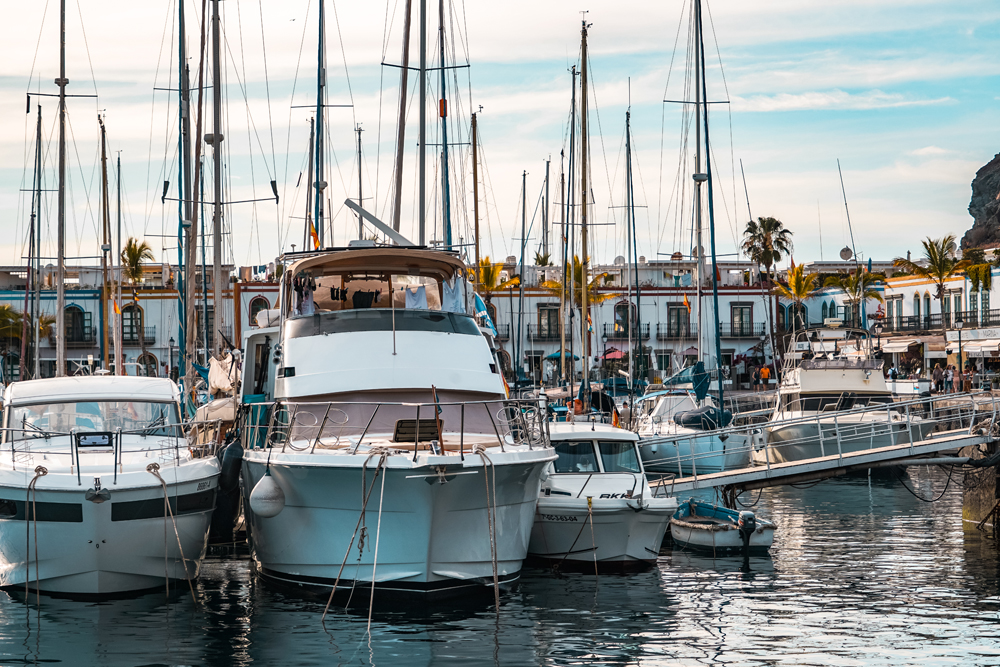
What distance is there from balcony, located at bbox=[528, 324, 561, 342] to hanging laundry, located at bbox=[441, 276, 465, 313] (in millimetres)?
43147

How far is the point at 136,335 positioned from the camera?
59.1 metres

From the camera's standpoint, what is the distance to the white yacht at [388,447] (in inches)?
545

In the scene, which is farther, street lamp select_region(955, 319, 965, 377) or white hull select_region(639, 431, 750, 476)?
street lamp select_region(955, 319, 965, 377)

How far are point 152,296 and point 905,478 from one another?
4182 cm

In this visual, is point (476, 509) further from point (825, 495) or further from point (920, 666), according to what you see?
point (825, 495)

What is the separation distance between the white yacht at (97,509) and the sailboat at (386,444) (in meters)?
0.97

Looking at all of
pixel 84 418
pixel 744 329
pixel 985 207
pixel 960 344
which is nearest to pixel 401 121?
pixel 84 418

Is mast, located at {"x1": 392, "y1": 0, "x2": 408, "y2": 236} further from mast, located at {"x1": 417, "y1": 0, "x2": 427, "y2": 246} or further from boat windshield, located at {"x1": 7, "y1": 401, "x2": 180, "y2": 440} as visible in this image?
boat windshield, located at {"x1": 7, "y1": 401, "x2": 180, "y2": 440}

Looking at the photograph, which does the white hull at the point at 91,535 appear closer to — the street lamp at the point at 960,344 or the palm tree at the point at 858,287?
the street lamp at the point at 960,344

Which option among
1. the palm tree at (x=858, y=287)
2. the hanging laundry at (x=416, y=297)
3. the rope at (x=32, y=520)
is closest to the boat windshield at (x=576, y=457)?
the hanging laundry at (x=416, y=297)

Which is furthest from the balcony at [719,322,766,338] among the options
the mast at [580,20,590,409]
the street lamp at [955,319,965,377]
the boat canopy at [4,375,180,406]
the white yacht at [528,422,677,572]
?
the boat canopy at [4,375,180,406]

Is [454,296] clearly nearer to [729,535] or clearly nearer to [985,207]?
[729,535]

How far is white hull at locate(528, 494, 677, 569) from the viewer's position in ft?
56.0

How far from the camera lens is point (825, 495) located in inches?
1123
